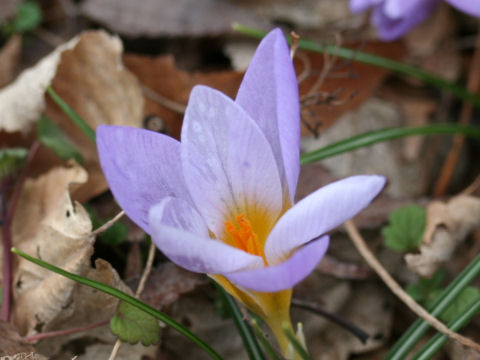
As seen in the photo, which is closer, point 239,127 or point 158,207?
point 158,207

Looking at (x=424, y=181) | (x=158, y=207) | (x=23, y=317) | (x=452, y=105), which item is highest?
(x=158, y=207)

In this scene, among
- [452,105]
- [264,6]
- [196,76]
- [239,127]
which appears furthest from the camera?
[264,6]

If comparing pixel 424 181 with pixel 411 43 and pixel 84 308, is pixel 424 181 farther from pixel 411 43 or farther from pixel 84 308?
pixel 84 308

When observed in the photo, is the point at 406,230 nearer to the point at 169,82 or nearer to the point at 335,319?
the point at 335,319

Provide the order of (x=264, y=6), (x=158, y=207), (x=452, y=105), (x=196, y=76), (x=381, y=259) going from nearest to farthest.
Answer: (x=158, y=207), (x=381, y=259), (x=196, y=76), (x=452, y=105), (x=264, y=6)

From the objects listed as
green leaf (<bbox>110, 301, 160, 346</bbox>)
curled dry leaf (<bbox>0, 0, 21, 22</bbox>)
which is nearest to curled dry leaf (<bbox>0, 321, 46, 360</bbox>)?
green leaf (<bbox>110, 301, 160, 346</bbox>)

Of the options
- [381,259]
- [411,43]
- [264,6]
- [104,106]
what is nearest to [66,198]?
[104,106]
